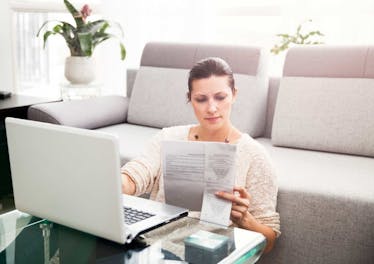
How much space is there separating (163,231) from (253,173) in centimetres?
34

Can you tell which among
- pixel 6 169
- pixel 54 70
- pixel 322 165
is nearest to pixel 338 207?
pixel 322 165

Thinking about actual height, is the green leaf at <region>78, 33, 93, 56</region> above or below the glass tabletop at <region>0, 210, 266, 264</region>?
above

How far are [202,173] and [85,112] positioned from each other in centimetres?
147

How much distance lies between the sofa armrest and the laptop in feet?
4.25

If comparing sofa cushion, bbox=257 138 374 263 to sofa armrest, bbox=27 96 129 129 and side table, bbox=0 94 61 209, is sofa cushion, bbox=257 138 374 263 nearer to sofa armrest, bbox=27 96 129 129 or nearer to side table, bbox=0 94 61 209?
sofa armrest, bbox=27 96 129 129

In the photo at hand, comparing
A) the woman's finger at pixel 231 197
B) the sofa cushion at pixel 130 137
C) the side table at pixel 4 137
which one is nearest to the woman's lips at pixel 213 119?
the woman's finger at pixel 231 197

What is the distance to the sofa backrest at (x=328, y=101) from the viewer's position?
82.1 inches

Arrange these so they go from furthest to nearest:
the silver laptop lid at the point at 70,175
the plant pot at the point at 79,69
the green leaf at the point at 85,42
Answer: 1. the plant pot at the point at 79,69
2. the green leaf at the point at 85,42
3. the silver laptop lid at the point at 70,175

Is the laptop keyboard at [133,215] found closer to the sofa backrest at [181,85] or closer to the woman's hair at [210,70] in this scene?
the woman's hair at [210,70]

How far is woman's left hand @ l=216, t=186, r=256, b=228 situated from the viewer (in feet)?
3.93

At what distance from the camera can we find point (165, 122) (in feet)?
8.55

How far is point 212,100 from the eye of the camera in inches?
51.1

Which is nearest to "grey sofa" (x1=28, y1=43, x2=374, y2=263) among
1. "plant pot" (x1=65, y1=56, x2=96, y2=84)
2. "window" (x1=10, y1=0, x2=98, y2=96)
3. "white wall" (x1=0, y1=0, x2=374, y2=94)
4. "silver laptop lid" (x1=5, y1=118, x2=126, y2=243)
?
"plant pot" (x1=65, y1=56, x2=96, y2=84)

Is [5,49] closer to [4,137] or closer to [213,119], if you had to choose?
[4,137]
